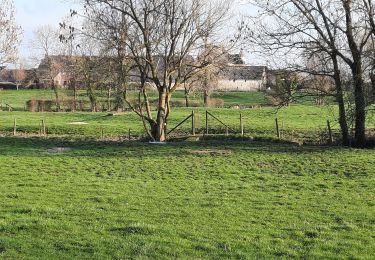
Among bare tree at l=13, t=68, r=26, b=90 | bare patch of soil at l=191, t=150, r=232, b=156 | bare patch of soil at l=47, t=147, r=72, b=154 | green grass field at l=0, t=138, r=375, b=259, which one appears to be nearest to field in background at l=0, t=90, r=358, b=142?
bare patch of soil at l=191, t=150, r=232, b=156

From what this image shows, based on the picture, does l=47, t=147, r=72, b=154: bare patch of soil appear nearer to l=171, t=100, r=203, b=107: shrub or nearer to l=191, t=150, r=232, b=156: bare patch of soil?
l=191, t=150, r=232, b=156: bare patch of soil

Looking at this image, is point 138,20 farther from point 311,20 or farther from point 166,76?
point 311,20

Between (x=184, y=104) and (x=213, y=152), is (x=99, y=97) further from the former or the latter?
(x=213, y=152)

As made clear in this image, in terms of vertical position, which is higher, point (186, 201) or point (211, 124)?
point (211, 124)

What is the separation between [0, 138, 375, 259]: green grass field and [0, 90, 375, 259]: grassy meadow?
23mm

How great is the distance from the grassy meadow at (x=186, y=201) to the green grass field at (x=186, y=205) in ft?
0.08

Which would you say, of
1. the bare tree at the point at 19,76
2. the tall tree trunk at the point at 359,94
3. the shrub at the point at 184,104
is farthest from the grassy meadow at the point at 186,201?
the bare tree at the point at 19,76

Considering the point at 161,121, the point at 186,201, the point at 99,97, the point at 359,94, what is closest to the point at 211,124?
the point at 161,121

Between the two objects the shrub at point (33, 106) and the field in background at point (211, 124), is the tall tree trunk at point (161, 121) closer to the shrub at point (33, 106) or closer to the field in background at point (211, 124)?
the field in background at point (211, 124)

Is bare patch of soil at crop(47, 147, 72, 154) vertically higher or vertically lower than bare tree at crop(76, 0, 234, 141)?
lower

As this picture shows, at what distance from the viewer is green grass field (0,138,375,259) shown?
24.2ft

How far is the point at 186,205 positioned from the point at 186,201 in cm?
55

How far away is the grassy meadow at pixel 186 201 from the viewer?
7.39 metres

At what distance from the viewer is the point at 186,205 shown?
434 inches
